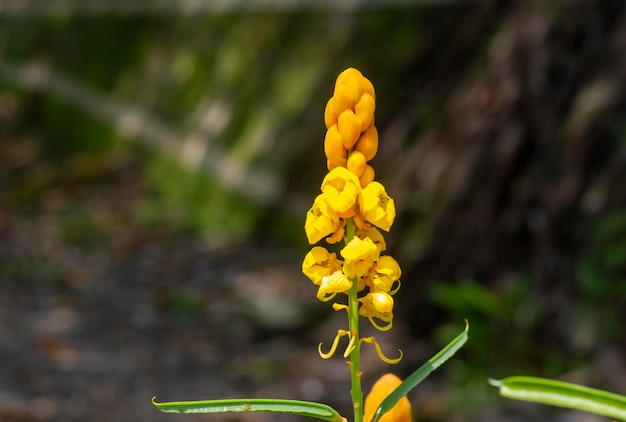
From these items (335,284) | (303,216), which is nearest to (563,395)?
(335,284)

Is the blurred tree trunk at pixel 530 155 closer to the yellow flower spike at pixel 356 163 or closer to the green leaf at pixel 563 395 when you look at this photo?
the green leaf at pixel 563 395

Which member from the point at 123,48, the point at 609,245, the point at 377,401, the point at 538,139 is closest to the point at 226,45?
the point at 123,48

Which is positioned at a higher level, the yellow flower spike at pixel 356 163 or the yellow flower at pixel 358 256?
the yellow flower spike at pixel 356 163

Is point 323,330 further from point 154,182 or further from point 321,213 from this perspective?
point 321,213

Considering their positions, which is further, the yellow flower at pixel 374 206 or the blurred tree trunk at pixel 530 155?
the blurred tree trunk at pixel 530 155

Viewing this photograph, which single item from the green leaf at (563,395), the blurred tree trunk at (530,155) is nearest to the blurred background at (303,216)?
the blurred tree trunk at (530,155)

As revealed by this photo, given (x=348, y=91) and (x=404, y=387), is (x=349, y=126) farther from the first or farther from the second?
(x=404, y=387)
